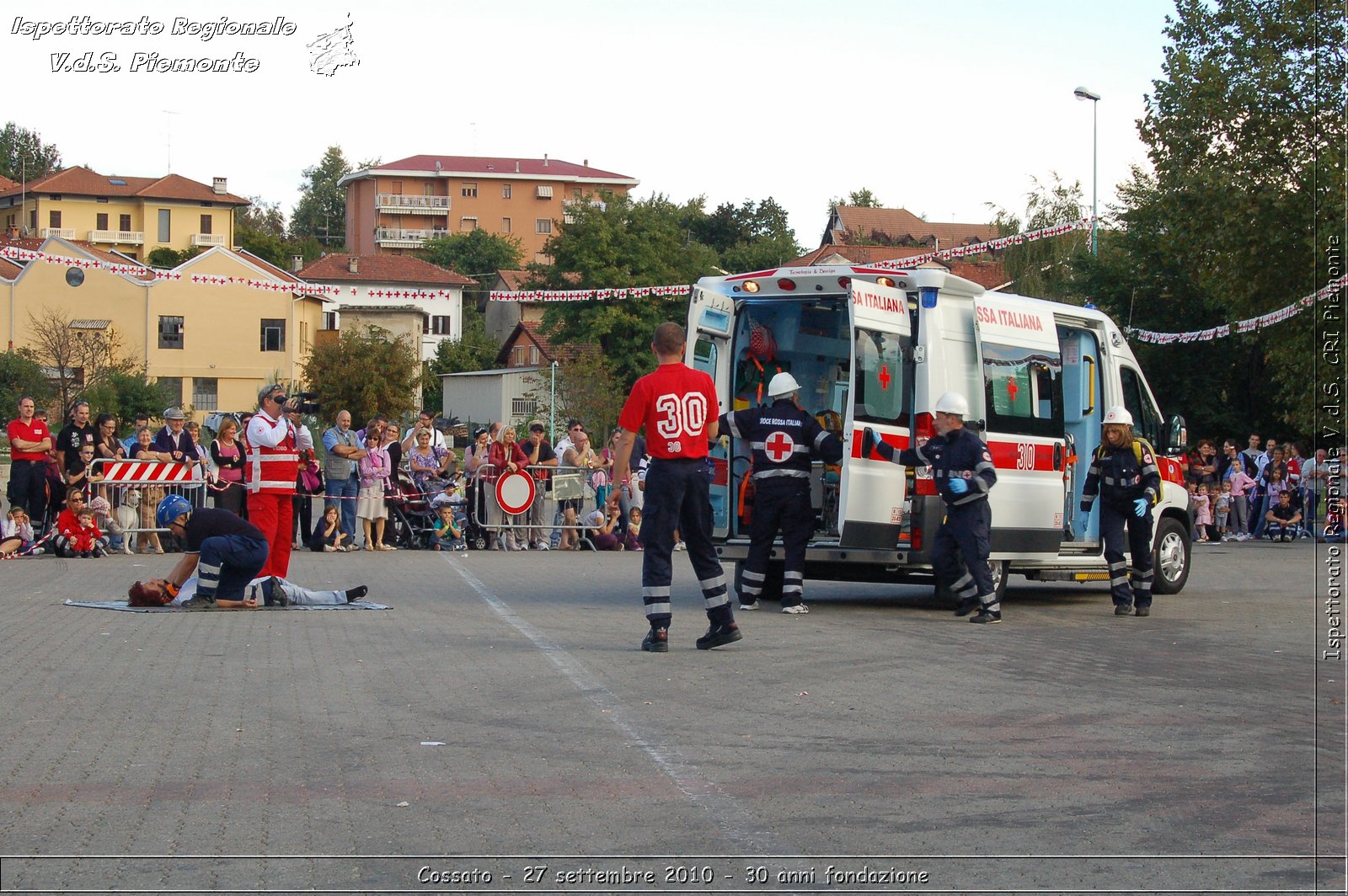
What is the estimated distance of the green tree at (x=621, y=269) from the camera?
7250cm

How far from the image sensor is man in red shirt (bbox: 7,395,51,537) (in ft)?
62.9

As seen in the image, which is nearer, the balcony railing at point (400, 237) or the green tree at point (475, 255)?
the green tree at point (475, 255)

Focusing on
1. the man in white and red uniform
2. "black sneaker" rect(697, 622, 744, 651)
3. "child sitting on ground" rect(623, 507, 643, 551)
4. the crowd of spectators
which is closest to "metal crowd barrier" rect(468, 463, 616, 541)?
"child sitting on ground" rect(623, 507, 643, 551)

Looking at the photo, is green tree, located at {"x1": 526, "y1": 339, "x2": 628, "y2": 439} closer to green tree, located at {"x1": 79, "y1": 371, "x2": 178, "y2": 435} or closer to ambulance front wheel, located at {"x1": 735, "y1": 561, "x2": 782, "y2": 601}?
green tree, located at {"x1": 79, "y1": 371, "x2": 178, "y2": 435}

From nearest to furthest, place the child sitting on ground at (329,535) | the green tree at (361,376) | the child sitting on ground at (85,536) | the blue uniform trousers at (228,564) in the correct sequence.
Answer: the blue uniform trousers at (228,564) < the child sitting on ground at (85,536) < the child sitting on ground at (329,535) < the green tree at (361,376)

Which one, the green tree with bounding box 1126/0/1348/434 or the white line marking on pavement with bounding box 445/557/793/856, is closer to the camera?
the white line marking on pavement with bounding box 445/557/793/856

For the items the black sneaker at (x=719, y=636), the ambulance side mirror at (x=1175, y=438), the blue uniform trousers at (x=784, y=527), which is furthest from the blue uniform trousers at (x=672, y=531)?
the ambulance side mirror at (x=1175, y=438)

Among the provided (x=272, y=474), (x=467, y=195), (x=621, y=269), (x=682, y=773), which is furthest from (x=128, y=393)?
(x=467, y=195)

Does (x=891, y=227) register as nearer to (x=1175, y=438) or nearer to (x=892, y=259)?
(x=892, y=259)

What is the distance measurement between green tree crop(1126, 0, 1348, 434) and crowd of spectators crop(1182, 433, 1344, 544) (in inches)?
114

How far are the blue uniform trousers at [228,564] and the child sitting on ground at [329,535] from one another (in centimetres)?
781

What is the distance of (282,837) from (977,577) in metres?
8.14

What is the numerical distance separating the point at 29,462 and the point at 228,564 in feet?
26.6

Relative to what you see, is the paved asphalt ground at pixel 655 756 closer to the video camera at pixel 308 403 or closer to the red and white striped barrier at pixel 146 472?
the video camera at pixel 308 403
